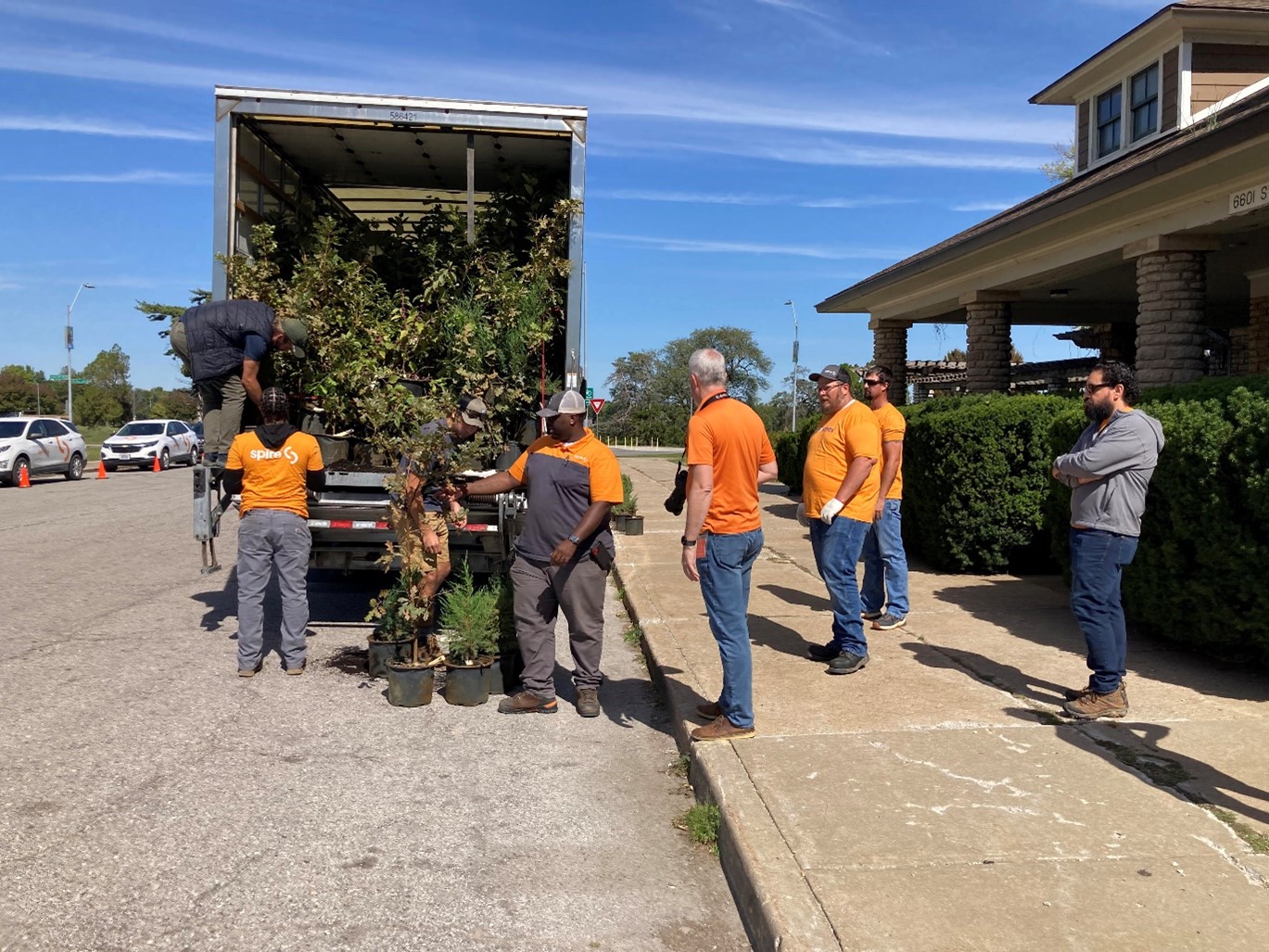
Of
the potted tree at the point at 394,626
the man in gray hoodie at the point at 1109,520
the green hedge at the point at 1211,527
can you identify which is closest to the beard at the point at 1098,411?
the man in gray hoodie at the point at 1109,520

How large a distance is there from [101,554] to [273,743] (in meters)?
8.02

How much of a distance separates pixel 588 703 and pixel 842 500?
6.23 feet

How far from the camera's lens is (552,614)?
6.07 meters

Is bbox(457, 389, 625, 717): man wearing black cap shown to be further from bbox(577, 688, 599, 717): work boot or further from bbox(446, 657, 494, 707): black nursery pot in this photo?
bbox(446, 657, 494, 707): black nursery pot

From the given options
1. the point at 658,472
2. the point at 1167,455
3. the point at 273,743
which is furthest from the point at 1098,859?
the point at 658,472

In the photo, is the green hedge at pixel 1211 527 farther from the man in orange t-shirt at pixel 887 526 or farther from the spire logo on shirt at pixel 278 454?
the spire logo on shirt at pixel 278 454

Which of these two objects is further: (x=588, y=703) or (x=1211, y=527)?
(x=588, y=703)

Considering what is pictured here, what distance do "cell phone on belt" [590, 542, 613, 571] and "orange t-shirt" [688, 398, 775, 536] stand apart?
1046 millimetres

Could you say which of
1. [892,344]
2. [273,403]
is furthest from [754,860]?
[892,344]

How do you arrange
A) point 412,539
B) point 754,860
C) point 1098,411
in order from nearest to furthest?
point 754,860 → point 1098,411 → point 412,539

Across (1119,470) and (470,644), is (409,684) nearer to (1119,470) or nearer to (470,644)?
(470,644)

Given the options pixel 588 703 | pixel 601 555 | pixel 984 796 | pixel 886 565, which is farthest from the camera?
pixel 886 565

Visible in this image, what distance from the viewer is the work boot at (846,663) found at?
6.21m

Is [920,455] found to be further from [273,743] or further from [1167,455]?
[273,743]
